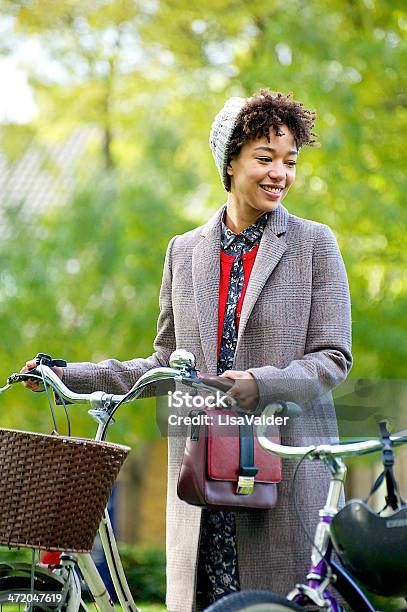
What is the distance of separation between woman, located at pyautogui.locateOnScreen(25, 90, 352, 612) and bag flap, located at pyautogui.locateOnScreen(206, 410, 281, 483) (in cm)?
12

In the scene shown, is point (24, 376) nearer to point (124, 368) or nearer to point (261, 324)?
point (124, 368)

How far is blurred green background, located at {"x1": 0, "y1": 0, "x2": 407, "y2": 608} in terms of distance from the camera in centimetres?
923

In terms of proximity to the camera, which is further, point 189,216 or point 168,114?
point 168,114

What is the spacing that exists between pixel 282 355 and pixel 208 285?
0.34 meters

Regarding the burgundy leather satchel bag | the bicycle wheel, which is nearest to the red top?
the burgundy leather satchel bag

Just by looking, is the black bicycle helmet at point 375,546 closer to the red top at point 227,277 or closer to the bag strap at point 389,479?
the bag strap at point 389,479

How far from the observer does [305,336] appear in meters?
3.37

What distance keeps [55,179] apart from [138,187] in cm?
252

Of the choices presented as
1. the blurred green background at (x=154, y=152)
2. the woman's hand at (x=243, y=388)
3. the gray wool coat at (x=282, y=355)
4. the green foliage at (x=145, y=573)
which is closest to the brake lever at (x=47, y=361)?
the gray wool coat at (x=282, y=355)

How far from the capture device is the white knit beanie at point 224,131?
3.50 meters

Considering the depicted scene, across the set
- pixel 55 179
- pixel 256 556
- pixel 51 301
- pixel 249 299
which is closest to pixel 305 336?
pixel 249 299

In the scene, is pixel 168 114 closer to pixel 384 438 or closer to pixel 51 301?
pixel 51 301

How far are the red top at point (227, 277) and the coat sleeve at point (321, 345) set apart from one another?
0.69ft

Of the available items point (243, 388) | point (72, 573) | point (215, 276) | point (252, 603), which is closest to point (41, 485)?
point (72, 573)
